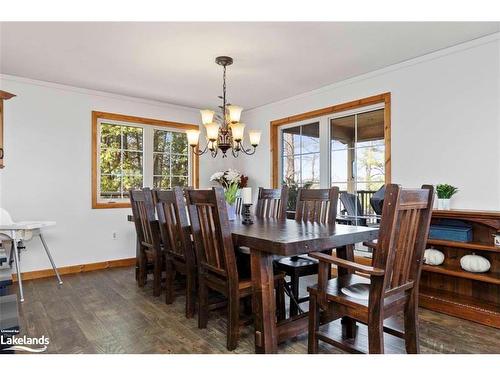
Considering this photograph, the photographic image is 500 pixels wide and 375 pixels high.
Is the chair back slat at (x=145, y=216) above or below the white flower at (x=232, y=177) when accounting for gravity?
below

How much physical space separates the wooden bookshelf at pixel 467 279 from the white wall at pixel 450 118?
0.32 meters

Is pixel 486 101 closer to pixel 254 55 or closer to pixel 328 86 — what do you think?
pixel 328 86

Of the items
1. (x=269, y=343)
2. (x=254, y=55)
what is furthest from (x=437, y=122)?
(x=269, y=343)

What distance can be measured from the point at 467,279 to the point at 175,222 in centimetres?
265

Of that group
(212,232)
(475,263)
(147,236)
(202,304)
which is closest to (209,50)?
(212,232)

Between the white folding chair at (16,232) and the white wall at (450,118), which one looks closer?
the white wall at (450,118)

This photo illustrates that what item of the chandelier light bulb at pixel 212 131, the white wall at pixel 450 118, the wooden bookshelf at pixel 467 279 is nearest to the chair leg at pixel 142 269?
the chandelier light bulb at pixel 212 131

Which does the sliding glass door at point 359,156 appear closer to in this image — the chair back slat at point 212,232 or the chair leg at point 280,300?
the chair leg at point 280,300

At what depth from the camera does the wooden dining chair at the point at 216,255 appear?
2045mm

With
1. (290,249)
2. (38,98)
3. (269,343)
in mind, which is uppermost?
(38,98)

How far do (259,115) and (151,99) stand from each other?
1.73 m

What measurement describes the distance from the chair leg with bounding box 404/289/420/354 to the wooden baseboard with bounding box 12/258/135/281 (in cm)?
383

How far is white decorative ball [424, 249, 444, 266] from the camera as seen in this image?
288 cm

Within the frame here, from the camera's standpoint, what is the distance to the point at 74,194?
4.21 m
